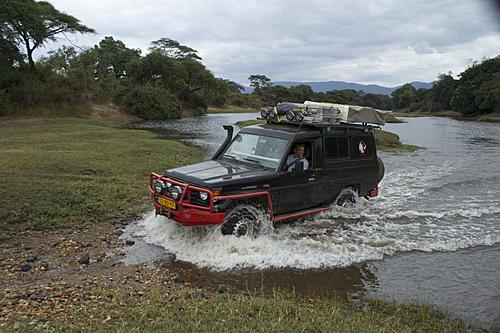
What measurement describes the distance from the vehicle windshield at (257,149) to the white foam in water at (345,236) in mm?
1524

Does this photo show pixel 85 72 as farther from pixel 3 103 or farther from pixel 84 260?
pixel 84 260

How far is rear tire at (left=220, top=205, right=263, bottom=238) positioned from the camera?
7957 mm

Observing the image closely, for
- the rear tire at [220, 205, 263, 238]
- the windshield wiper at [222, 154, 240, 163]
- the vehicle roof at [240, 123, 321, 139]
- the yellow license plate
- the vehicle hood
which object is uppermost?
the vehicle roof at [240, 123, 321, 139]

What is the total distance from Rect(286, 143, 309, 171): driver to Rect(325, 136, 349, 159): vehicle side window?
785 mm

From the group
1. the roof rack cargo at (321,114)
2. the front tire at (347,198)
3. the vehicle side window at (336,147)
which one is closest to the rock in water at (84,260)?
the roof rack cargo at (321,114)

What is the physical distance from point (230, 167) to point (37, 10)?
40377 millimetres

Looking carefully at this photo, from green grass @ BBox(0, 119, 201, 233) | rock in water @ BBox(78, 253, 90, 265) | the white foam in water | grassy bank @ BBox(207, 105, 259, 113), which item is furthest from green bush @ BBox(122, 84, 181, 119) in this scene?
rock in water @ BBox(78, 253, 90, 265)

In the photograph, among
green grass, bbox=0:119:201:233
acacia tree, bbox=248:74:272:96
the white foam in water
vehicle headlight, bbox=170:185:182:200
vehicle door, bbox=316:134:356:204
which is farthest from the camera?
acacia tree, bbox=248:74:272:96

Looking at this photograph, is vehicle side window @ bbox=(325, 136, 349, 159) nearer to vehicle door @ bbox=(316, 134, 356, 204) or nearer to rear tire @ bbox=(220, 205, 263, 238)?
vehicle door @ bbox=(316, 134, 356, 204)

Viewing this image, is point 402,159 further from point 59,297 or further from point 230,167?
point 59,297

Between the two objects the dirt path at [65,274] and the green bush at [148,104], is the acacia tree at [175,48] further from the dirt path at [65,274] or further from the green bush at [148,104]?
the dirt path at [65,274]

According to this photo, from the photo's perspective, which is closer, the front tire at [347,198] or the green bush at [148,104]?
the front tire at [347,198]

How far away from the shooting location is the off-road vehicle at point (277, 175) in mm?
7785

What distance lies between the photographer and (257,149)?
9531 mm
